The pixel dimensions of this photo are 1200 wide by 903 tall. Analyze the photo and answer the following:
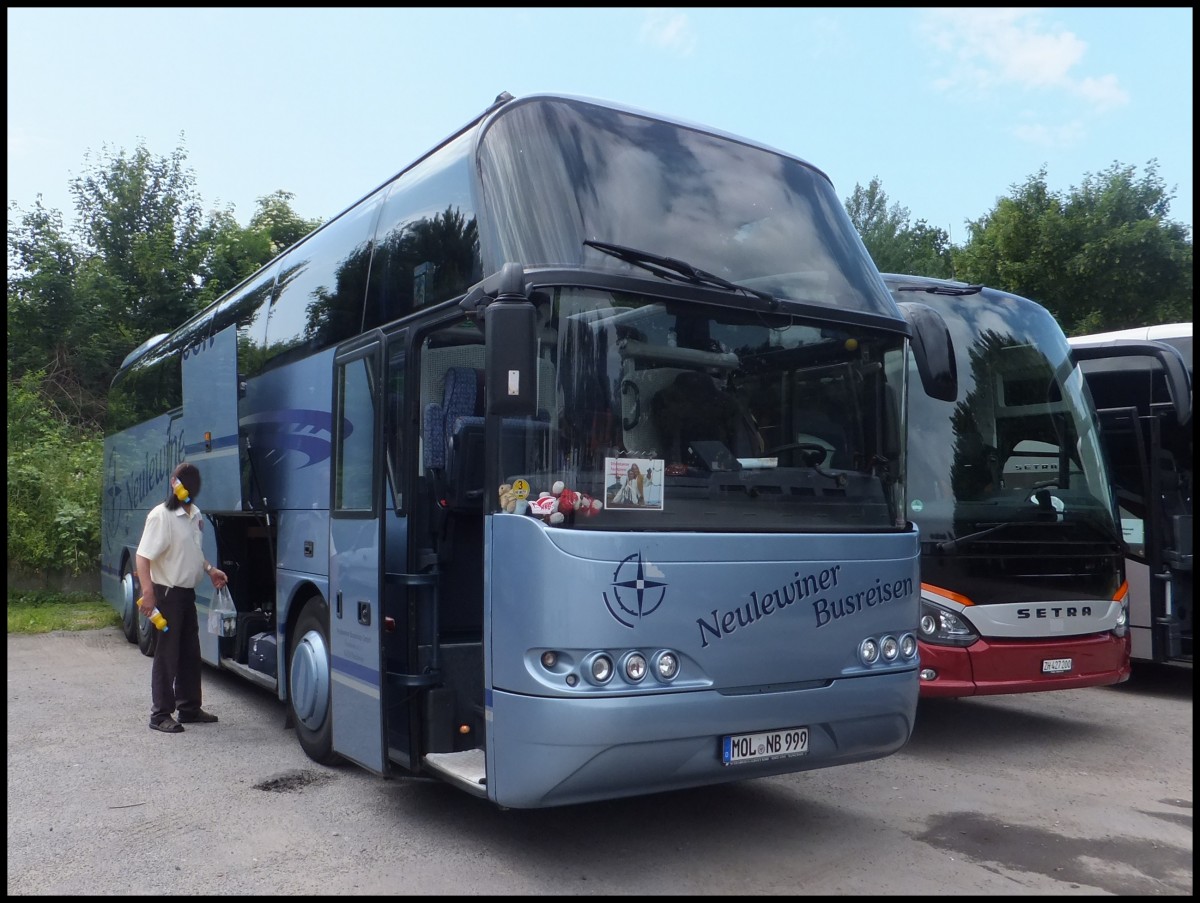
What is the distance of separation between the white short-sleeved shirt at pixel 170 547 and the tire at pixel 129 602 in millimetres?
4528

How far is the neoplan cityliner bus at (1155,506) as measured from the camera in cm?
920

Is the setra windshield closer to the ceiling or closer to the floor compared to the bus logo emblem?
closer to the ceiling

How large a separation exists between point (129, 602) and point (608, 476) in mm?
10112

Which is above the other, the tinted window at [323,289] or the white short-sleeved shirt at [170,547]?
the tinted window at [323,289]

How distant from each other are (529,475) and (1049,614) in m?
4.73

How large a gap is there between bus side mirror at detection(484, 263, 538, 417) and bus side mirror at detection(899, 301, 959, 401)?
99.4 inches

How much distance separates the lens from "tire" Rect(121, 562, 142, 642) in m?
12.6

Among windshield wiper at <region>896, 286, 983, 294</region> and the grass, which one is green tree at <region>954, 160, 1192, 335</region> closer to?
windshield wiper at <region>896, 286, 983, 294</region>

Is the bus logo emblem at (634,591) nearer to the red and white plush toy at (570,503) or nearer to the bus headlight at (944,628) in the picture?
the red and white plush toy at (570,503)

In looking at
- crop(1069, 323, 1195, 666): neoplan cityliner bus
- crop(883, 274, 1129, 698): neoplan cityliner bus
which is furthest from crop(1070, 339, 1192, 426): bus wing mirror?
crop(883, 274, 1129, 698): neoplan cityliner bus

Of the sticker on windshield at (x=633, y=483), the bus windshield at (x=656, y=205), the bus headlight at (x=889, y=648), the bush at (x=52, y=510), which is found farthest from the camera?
the bush at (x=52, y=510)

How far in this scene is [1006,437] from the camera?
8.12 metres

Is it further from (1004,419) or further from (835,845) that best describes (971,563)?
(835,845)

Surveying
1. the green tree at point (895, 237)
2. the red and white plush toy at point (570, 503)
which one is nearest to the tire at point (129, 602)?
the red and white plush toy at point (570, 503)
